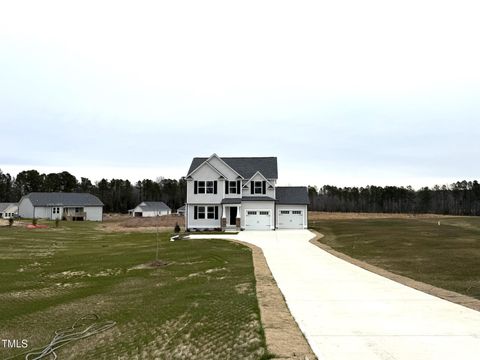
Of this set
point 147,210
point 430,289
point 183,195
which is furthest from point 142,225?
point 183,195

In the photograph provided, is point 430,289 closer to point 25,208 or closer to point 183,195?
point 25,208

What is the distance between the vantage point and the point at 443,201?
143 meters

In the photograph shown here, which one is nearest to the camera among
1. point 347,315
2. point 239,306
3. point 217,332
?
point 217,332

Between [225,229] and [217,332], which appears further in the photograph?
A: [225,229]

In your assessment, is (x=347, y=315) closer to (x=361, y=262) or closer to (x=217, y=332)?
(x=217, y=332)

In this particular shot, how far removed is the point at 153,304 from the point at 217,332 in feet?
12.4

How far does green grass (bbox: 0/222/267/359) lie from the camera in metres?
7.85

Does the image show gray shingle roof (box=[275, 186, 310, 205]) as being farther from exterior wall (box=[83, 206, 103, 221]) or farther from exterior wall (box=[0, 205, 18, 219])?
exterior wall (box=[0, 205, 18, 219])

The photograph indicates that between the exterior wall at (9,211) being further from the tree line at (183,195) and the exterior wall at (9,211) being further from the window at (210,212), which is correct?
the window at (210,212)

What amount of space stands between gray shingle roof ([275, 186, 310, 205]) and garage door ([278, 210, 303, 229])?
0.99 metres

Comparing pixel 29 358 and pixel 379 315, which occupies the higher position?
pixel 379 315

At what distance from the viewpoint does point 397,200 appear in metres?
143

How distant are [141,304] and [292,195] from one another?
36.2 metres

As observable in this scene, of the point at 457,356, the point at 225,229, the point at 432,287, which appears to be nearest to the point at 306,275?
the point at 432,287
